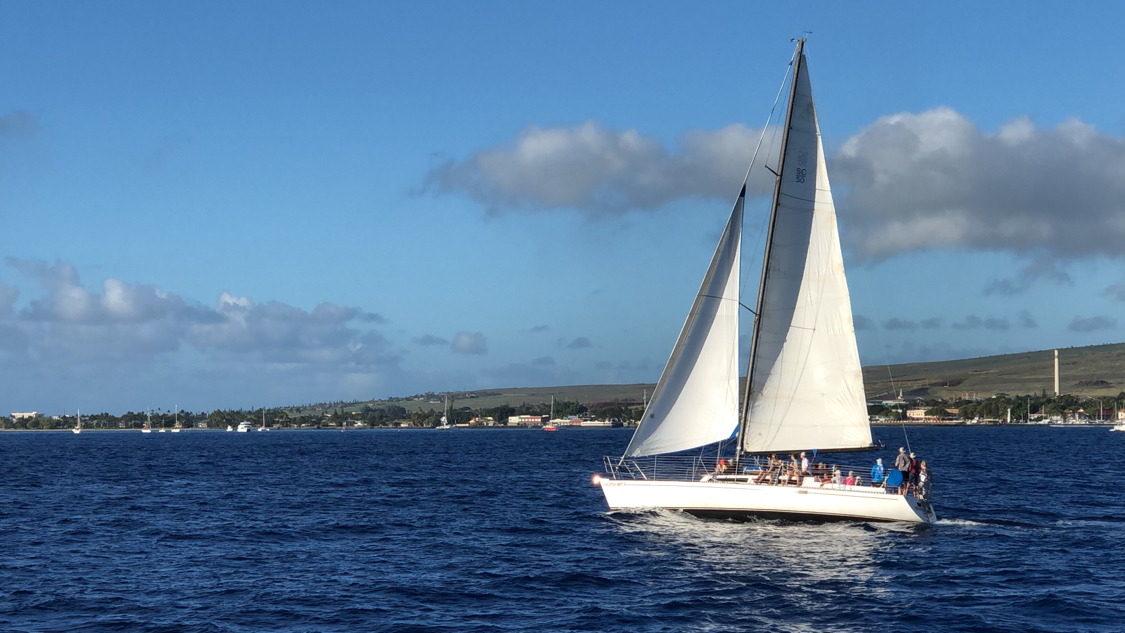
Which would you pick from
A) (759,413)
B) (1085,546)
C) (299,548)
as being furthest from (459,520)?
(1085,546)

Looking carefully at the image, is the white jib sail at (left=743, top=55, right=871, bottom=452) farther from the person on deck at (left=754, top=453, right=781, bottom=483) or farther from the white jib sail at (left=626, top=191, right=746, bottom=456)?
the white jib sail at (left=626, top=191, right=746, bottom=456)

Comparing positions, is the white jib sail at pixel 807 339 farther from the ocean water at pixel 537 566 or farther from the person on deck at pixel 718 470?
the ocean water at pixel 537 566

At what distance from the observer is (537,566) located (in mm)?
30328

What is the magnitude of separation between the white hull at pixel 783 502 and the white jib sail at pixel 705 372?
2320mm

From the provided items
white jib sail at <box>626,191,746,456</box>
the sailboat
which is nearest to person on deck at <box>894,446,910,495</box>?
the sailboat

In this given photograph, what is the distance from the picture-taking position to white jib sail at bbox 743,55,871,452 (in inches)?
1501

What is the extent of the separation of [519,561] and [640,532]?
591cm

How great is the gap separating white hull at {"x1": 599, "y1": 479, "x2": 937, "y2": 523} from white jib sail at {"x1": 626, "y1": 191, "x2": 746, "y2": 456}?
7.61ft

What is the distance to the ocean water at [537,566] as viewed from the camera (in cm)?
2364

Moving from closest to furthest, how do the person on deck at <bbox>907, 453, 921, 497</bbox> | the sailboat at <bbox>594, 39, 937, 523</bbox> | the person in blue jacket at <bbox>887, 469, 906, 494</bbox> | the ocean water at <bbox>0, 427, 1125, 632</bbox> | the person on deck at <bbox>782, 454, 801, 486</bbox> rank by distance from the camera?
the ocean water at <bbox>0, 427, 1125, 632</bbox> → the person in blue jacket at <bbox>887, 469, 906, 494</bbox> → the person on deck at <bbox>907, 453, 921, 497</bbox> → the person on deck at <bbox>782, 454, 801, 486</bbox> → the sailboat at <bbox>594, 39, 937, 523</bbox>

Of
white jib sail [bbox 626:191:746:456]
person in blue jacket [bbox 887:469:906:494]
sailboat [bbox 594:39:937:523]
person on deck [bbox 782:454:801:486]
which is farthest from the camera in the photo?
white jib sail [bbox 626:191:746:456]

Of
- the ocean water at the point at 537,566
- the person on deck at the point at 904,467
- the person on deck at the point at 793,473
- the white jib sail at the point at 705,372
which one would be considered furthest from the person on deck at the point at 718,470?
the person on deck at the point at 904,467

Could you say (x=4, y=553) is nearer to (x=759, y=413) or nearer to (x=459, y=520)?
(x=459, y=520)

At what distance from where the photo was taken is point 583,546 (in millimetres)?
33875
